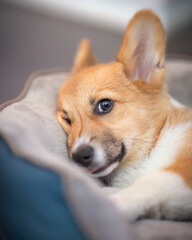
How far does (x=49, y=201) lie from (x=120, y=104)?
849 millimetres

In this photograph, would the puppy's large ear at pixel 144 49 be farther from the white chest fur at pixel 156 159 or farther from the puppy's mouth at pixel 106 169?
the puppy's mouth at pixel 106 169

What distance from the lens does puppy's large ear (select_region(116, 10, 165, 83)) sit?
71.9 inches

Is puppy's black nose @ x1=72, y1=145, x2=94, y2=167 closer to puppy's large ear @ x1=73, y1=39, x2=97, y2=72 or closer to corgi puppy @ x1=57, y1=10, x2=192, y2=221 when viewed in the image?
corgi puppy @ x1=57, y1=10, x2=192, y2=221

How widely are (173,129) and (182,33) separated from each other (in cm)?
373

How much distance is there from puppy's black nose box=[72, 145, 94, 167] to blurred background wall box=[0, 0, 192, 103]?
1.85 m

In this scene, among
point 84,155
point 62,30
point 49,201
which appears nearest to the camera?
point 49,201

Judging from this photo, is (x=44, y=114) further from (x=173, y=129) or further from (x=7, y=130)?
(x=173, y=129)

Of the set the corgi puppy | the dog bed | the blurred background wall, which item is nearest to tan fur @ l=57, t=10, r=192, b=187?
the corgi puppy

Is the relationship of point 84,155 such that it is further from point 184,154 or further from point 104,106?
point 184,154

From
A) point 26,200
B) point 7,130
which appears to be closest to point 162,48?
point 7,130

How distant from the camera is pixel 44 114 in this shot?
5.80ft

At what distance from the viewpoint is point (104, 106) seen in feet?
5.52

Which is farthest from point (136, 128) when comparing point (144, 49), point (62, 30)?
point (62, 30)

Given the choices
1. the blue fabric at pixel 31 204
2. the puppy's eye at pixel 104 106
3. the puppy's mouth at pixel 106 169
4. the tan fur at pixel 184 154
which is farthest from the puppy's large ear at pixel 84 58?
the blue fabric at pixel 31 204
